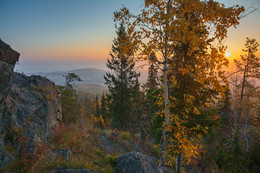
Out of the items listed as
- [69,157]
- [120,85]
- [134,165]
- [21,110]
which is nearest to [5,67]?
[21,110]

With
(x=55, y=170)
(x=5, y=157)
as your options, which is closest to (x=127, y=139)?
(x=55, y=170)

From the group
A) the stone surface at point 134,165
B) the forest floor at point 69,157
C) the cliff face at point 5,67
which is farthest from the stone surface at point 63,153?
the cliff face at point 5,67

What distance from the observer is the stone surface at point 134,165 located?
5.97 meters

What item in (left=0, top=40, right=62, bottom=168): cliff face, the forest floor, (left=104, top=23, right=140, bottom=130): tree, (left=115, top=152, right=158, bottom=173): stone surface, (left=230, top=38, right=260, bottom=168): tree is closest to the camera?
(left=0, top=40, right=62, bottom=168): cliff face

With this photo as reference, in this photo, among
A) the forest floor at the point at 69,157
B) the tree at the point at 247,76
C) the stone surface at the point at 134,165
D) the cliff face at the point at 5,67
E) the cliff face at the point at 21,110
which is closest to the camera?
the cliff face at the point at 5,67

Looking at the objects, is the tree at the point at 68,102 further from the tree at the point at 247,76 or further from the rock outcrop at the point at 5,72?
the tree at the point at 247,76

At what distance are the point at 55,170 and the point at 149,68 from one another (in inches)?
206

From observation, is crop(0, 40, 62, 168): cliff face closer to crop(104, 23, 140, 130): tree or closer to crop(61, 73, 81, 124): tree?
crop(104, 23, 140, 130): tree

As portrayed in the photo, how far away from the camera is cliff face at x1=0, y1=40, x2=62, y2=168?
414 cm

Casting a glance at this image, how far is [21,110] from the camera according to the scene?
19.9ft

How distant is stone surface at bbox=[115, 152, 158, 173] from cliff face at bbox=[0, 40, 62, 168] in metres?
4.15

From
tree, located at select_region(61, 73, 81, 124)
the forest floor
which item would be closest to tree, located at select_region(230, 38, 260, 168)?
the forest floor

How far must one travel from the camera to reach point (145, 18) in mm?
4320

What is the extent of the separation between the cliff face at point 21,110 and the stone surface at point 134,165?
164 inches
